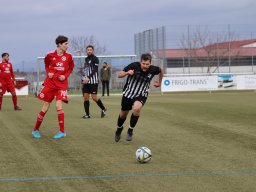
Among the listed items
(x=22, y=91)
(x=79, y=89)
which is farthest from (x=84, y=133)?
(x=79, y=89)

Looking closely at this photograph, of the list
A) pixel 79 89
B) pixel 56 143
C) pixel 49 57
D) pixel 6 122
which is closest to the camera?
pixel 56 143

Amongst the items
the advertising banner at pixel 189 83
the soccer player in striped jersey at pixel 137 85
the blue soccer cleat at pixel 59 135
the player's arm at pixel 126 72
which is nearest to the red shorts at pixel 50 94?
the blue soccer cleat at pixel 59 135

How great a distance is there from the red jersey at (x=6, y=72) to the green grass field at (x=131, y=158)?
637 centimetres

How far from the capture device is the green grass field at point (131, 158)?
6527 mm

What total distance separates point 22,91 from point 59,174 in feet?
94.8

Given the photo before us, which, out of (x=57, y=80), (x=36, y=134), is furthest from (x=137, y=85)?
(x=36, y=134)

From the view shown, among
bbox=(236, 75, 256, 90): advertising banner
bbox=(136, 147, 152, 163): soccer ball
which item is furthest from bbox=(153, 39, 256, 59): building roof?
bbox=(136, 147, 152, 163): soccer ball

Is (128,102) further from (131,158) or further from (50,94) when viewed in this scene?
(131,158)

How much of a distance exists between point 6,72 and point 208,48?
1226 inches

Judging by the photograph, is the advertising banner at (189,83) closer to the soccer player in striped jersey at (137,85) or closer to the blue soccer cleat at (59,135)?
the blue soccer cleat at (59,135)

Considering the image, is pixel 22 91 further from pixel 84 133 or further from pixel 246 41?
pixel 84 133

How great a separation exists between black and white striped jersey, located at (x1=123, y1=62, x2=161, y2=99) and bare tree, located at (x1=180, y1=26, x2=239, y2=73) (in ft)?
117

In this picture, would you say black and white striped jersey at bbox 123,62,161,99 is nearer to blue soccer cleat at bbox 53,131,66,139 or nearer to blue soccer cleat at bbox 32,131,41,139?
blue soccer cleat at bbox 53,131,66,139

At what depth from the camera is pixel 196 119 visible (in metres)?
14.6
